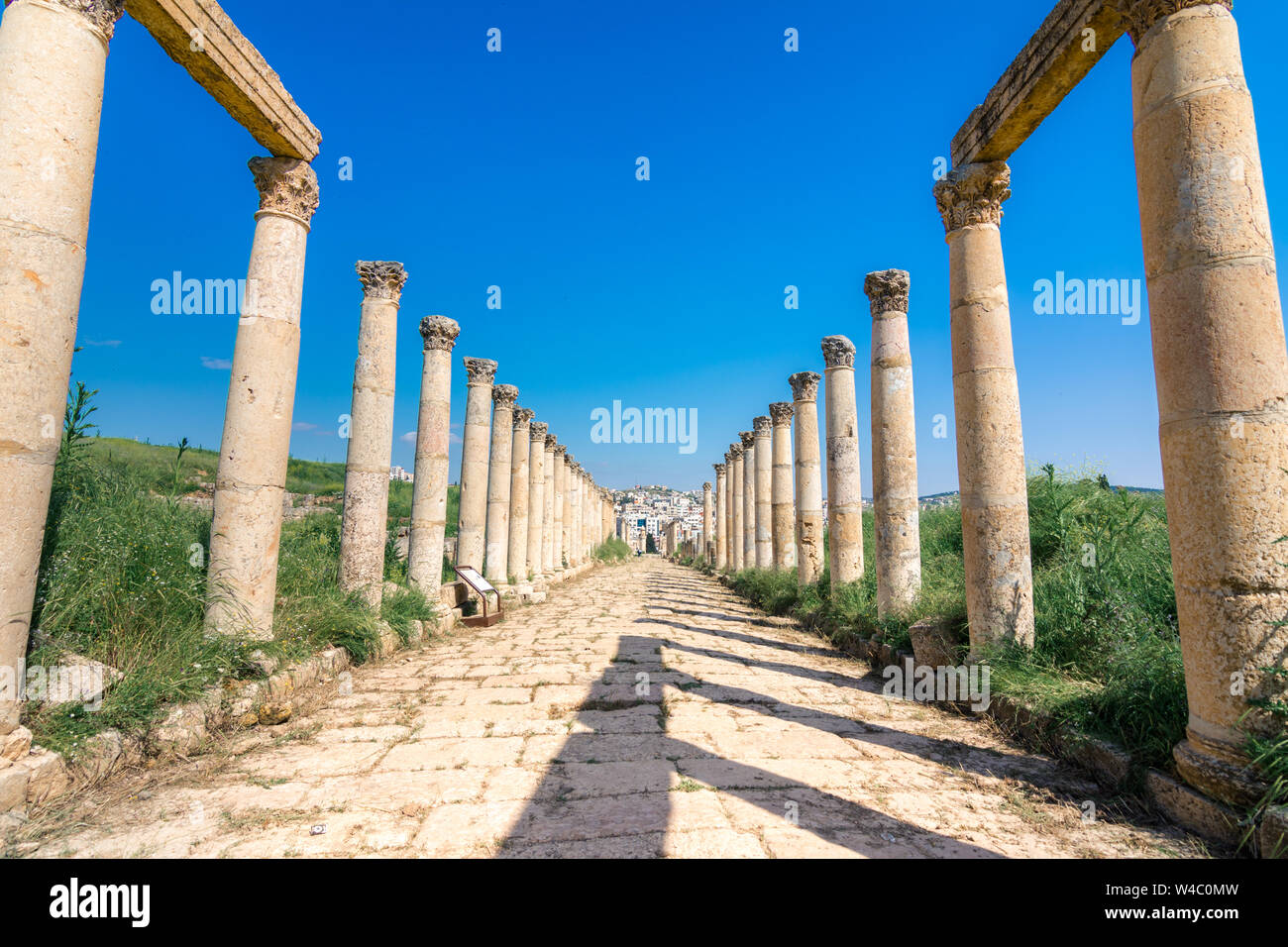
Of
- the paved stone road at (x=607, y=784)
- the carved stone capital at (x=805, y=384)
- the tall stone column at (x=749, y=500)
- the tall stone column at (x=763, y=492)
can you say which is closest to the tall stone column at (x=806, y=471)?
the carved stone capital at (x=805, y=384)

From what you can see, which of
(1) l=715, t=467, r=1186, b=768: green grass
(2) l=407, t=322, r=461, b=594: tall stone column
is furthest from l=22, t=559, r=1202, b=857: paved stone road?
(2) l=407, t=322, r=461, b=594: tall stone column

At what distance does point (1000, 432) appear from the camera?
5.97 m

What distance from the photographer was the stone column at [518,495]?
1617cm

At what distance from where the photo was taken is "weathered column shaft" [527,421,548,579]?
731 inches

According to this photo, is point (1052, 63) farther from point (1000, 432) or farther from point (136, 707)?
point (136, 707)

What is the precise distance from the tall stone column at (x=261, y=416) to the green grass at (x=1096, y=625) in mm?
6449

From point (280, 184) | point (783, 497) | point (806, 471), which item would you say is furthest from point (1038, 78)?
point (783, 497)

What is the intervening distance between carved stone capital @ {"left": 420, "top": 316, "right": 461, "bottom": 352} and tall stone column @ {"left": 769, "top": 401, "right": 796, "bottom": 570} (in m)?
8.21

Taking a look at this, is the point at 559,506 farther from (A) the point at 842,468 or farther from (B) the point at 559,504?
(A) the point at 842,468

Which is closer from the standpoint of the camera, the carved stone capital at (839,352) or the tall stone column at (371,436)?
the tall stone column at (371,436)

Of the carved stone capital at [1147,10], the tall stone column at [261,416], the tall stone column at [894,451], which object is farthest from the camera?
the tall stone column at [894,451]

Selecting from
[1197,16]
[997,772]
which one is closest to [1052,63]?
[1197,16]

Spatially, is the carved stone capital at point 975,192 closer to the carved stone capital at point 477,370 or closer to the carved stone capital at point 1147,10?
the carved stone capital at point 1147,10

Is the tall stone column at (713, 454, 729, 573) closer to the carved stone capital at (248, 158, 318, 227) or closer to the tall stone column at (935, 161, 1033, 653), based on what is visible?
the tall stone column at (935, 161, 1033, 653)
